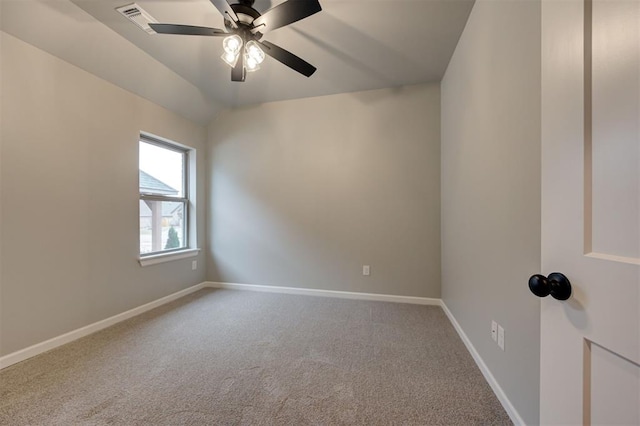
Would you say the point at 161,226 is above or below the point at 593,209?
below

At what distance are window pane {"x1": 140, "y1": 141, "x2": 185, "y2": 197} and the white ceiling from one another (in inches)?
21.9

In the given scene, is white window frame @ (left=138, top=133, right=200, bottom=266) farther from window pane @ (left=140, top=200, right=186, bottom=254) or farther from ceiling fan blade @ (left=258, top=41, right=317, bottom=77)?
ceiling fan blade @ (left=258, top=41, right=317, bottom=77)

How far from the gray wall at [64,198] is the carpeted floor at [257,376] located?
32 cm

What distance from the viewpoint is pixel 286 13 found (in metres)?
1.38

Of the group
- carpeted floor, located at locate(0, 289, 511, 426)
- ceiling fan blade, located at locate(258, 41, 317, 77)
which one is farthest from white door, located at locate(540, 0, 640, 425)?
ceiling fan blade, located at locate(258, 41, 317, 77)

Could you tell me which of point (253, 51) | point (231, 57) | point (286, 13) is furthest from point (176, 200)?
point (286, 13)

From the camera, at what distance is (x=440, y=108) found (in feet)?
8.68

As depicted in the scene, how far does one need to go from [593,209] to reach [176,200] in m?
3.55

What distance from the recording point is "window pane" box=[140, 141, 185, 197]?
270cm

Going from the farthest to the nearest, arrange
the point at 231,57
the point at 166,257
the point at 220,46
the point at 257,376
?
the point at 166,257, the point at 220,46, the point at 231,57, the point at 257,376

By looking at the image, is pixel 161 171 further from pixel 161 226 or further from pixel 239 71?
pixel 239 71

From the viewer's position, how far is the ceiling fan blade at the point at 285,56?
1.66 metres

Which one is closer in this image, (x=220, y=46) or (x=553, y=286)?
(x=553, y=286)

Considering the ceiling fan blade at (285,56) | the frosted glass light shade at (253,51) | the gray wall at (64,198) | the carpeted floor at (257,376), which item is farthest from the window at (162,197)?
the ceiling fan blade at (285,56)
